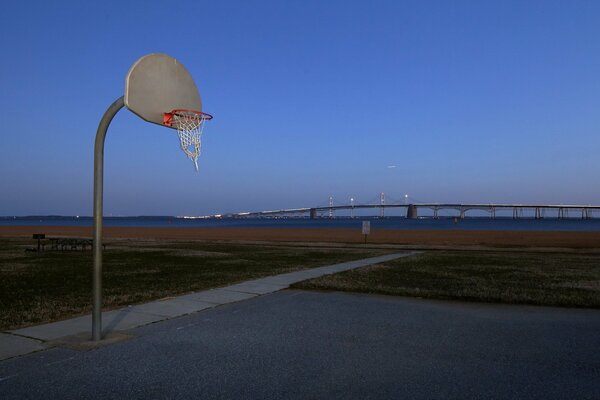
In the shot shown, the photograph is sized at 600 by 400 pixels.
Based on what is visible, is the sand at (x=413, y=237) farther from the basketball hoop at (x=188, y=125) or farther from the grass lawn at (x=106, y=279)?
the basketball hoop at (x=188, y=125)

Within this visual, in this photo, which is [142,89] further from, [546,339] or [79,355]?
[546,339]

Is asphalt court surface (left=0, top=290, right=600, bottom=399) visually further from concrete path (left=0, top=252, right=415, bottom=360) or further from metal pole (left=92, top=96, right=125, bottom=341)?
metal pole (left=92, top=96, right=125, bottom=341)

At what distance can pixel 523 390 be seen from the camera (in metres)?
4.77

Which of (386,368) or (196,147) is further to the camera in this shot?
(196,147)

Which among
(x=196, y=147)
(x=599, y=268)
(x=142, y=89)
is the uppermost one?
(x=142, y=89)

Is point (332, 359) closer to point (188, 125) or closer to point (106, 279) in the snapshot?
point (188, 125)

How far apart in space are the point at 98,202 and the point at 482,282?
9574mm

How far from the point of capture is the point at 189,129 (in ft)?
26.0

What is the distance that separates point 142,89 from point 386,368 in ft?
16.1

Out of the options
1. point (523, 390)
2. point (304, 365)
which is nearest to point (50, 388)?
point (304, 365)

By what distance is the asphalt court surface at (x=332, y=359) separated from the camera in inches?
186

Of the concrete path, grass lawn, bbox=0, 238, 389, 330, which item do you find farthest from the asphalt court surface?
grass lawn, bbox=0, 238, 389, 330

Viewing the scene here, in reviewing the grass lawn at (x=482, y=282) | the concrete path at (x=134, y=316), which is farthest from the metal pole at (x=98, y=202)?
the grass lawn at (x=482, y=282)

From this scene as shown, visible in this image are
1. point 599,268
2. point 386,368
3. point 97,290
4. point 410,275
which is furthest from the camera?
point 599,268
